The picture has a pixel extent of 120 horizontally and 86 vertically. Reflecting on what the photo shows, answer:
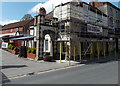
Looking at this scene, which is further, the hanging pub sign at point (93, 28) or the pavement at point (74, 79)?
the hanging pub sign at point (93, 28)

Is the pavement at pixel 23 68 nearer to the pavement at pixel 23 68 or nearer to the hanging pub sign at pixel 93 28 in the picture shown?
the pavement at pixel 23 68

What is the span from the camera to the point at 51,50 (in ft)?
63.0

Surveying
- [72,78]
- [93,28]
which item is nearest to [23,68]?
[72,78]

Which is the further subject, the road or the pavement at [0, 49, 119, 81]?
the pavement at [0, 49, 119, 81]

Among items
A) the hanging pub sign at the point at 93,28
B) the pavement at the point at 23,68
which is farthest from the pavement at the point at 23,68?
the hanging pub sign at the point at 93,28

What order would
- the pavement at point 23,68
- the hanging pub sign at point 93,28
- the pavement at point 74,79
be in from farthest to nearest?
the hanging pub sign at point 93,28 < the pavement at point 23,68 < the pavement at point 74,79

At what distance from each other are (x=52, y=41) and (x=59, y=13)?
5.04 m

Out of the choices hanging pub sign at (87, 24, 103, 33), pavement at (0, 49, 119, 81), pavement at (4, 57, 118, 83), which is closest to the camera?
pavement at (4, 57, 118, 83)

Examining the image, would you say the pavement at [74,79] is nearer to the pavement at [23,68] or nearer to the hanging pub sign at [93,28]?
the pavement at [23,68]

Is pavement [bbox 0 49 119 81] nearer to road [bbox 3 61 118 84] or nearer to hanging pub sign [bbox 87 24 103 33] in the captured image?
road [bbox 3 61 118 84]

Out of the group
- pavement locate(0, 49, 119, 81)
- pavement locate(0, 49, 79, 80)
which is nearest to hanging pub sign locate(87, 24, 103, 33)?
pavement locate(0, 49, 119, 81)

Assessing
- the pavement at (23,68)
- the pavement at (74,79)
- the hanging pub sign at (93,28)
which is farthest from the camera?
the hanging pub sign at (93,28)

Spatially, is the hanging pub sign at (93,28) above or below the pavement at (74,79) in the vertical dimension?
above

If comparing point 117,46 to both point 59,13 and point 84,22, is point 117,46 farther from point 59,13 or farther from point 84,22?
point 59,13
